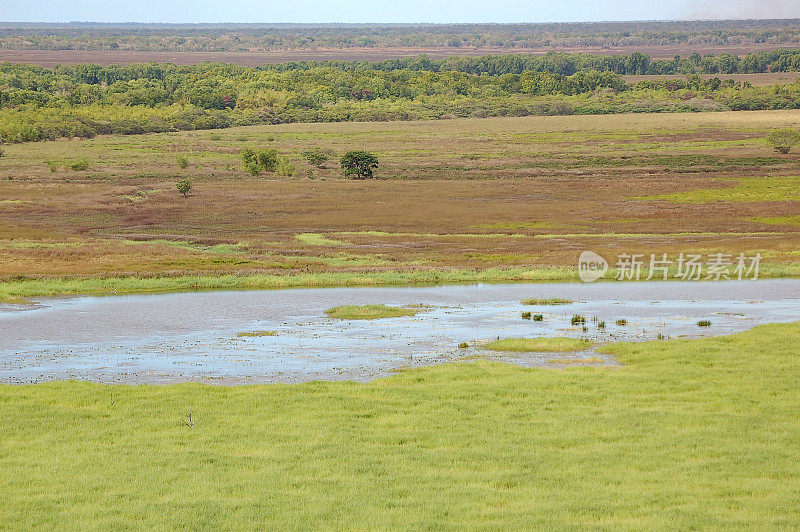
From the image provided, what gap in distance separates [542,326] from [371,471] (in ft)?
71.9

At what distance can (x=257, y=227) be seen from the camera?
71875 millimetres

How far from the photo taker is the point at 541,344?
3406cm

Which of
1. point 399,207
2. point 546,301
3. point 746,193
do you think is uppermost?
point 546,301

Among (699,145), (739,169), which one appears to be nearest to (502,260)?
(739,169)

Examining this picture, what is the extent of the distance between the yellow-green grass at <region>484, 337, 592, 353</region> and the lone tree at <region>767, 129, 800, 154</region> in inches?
3983

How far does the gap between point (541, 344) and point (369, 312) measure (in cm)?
1101

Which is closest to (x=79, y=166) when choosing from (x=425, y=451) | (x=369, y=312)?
(x=369, y=312)

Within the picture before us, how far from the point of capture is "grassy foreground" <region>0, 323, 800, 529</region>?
1542cm

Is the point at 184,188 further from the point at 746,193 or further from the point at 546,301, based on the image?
the point at 546,301

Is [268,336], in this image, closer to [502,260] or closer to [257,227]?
[502,260]

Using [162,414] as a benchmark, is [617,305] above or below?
below

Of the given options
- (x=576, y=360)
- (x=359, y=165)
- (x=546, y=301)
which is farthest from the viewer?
(x=359, y=165)

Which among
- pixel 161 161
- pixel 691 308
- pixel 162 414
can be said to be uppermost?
pixel 162 414

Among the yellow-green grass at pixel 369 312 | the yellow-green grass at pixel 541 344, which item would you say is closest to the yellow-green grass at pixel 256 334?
the yellow-green grass at pixel 369 312
